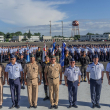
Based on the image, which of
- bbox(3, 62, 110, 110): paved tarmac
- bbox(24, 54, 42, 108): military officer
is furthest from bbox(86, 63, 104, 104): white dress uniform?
bbox(24, 54, 42, 108): military officer

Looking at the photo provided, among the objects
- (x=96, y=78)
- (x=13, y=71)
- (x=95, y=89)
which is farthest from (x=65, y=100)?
(x=13, y=71)

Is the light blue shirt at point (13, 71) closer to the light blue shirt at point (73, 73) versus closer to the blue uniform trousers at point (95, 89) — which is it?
the light blue shirt at point (73, 73)

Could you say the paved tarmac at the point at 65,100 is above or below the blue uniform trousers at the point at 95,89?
below

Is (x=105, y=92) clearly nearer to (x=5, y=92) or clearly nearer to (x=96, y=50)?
(x=5, y=92)

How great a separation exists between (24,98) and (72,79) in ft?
7.19

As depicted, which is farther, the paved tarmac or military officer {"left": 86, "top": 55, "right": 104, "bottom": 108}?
the paved tarmac

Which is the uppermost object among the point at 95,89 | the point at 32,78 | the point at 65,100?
the point at 32,78

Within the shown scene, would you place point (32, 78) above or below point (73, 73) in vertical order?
below

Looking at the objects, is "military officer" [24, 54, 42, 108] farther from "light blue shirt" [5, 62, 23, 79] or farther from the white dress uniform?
the white dress uniform

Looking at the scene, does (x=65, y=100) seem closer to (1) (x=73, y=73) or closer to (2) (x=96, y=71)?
(1) (x=73, y=73)

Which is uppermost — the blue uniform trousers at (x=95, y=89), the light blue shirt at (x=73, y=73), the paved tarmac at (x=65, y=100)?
the light blue shirt at (x=73, y=73)

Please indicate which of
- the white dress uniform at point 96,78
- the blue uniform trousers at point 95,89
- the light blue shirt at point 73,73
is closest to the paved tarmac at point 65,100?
the blue uniform trousers at point 95,89

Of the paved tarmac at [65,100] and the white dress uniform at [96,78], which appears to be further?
the paved tarmac at [65,100]

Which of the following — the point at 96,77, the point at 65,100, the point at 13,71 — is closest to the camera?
the point at 96,77
